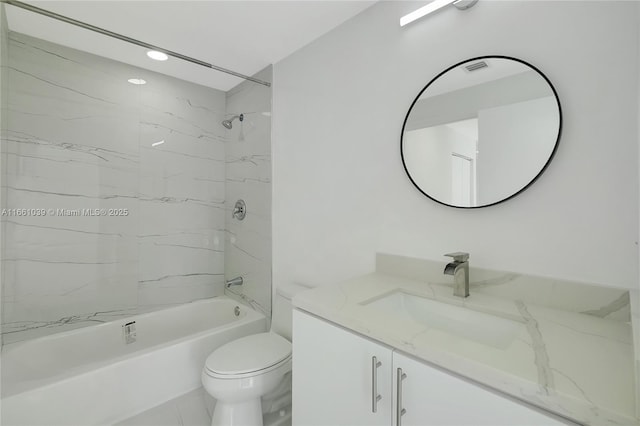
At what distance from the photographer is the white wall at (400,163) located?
0.95m

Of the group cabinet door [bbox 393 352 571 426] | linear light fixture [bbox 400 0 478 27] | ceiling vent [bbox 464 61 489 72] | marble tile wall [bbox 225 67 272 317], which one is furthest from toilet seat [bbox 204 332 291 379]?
linear light fixture [bbox 400 0 478 27]

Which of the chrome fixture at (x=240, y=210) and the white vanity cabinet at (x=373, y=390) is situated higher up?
the chrome fixture at (x=240, y=210)

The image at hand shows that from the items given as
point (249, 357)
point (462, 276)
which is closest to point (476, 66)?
point (462, 276)

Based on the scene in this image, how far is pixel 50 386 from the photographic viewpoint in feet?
4.79

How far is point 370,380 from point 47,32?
268 centimetres

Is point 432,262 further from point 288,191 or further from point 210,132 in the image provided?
point 210,132

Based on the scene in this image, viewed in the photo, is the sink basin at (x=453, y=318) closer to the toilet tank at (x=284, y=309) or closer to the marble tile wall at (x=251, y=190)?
the toilet tank at (x=284, y=309)

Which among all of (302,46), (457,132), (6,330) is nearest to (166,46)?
(302,46)

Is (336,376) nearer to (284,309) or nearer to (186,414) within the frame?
(284,309)

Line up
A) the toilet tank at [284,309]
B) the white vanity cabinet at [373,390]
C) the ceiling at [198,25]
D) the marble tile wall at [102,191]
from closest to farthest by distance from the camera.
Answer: the white vanity cabinet at [373,390]
the ceiling at [198,25]
the toilet tank at [284,309]
the marble tile wall at [102,191]

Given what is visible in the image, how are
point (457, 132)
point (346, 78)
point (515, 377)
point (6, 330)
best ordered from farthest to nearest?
point (6, 330), point (346, 78), point (457, 132), point (515, 377)

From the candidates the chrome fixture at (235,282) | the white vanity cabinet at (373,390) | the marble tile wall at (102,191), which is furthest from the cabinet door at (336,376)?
the marble tile wall at (102,191)

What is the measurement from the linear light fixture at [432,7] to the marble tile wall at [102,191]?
2.01 meters

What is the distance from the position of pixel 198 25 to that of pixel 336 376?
6.53 ft
